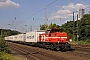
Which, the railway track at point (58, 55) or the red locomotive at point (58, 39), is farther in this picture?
the red locomotive at point (58, 39)

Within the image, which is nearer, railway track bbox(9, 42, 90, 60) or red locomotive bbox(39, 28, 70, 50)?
railway track bbox(9, 42, 90, 60)

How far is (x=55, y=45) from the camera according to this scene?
2942 centimetres

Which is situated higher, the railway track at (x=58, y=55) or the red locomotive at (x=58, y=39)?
the red locomotive at (x=58, y=39)

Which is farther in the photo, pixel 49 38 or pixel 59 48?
pixel 49 38

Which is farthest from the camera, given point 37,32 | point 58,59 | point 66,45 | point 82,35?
point 82,35

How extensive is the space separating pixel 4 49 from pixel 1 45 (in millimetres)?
811

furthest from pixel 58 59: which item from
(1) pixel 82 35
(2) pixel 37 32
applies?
(1) pixel 82 35

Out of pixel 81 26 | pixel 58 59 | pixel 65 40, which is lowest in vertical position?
pixel 58 59

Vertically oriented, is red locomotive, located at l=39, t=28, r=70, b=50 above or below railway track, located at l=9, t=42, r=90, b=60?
above

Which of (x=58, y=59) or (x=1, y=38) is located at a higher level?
(x=1, y=38)

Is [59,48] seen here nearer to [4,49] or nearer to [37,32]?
[4,49]

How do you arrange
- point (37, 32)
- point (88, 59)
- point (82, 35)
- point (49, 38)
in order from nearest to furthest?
point (88, 59), point (49, 38), point (37, 32), point (82, 35)

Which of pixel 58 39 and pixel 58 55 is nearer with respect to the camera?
pixel 58 55

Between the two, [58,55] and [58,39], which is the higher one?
[58,39]
